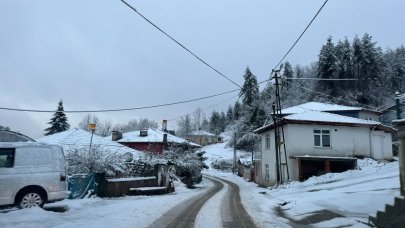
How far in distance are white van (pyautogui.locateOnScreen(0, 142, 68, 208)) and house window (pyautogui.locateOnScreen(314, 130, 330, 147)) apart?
2335 centimetres

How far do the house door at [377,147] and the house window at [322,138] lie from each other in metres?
4.09

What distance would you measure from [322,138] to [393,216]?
24442 mm

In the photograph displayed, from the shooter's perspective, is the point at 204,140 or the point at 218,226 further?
the point at 204,140

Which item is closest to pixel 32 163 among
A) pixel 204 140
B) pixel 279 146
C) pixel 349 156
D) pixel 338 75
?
pixel 279 146

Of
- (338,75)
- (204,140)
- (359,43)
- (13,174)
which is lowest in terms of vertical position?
(13,174)

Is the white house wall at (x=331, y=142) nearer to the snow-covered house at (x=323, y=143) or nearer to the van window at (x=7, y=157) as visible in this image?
the snow-covered house at (x=323, y=143)

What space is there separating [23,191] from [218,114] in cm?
12627

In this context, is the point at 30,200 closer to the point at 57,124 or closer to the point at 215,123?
the point at 57,124

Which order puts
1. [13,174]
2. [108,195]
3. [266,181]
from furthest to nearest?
[266,181]
[108,195]
[13,174]

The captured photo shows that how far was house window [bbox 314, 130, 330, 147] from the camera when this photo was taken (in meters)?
32.5

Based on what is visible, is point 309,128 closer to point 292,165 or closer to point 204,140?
point 292,165

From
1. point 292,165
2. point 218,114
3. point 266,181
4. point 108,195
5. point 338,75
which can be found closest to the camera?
point 108,195

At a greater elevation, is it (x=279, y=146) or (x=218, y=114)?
(x=218, y=114)

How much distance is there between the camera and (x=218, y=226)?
36.5ft
